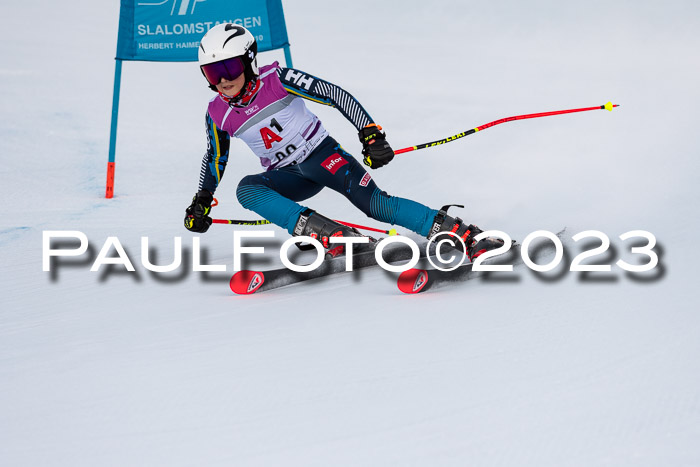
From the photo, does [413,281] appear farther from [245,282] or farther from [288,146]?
[288,146]

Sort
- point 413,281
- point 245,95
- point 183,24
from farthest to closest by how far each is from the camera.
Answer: point 183,24 → point 245,95 → point 413,281

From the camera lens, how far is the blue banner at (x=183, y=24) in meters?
5.31

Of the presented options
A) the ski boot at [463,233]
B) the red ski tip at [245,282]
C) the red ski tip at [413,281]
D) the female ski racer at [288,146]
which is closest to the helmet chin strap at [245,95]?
the female ski racer at [288,146]

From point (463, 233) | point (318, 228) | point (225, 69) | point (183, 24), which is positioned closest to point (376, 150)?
point (318, 228)

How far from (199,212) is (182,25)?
2226 millimetres

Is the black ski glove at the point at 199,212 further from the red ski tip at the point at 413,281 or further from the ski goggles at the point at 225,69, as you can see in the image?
the red ski tip at the point at 413,281

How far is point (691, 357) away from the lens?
214 cm

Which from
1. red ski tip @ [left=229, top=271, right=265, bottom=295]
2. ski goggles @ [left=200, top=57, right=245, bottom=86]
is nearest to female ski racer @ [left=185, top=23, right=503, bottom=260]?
ski goggles @ [left=200, top=57, right=245, bottom=86]

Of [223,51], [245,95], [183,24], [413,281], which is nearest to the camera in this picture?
[413,281]

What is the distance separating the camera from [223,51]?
331 cm

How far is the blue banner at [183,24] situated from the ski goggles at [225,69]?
2.02 m

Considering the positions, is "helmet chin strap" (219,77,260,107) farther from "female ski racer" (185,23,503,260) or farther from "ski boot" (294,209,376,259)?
"ski boot" (294,209,376,259)

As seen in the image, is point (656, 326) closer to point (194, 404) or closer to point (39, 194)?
point (194, 404)

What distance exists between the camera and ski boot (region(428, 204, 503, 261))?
11.4 ft
